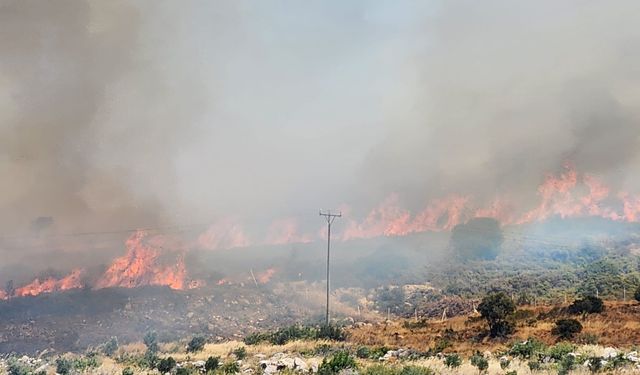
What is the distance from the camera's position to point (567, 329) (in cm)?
3603

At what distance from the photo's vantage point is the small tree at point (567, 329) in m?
35.5

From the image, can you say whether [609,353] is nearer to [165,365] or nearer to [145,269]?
[165,365]

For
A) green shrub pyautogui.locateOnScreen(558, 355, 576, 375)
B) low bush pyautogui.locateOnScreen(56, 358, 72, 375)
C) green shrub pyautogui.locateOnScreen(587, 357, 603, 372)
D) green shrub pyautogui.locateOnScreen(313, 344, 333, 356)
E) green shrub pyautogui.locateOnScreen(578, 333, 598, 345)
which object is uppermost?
green shrub pyautogui.locateOnScreen(587, 357, 603, 372)

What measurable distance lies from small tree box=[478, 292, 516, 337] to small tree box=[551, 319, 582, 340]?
13.3ft

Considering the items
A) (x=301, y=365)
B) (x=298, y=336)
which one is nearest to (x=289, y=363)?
(x=301, y=365)

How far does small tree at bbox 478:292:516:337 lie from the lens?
4022 centimetres

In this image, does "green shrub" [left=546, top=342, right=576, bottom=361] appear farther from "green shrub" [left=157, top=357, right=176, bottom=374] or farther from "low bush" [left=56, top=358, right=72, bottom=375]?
"low bush" [left=56, top=358, right=72, bottom=375]

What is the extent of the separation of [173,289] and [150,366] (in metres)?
55.4

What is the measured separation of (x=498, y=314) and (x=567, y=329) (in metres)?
6.03

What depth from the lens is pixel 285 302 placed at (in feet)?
267

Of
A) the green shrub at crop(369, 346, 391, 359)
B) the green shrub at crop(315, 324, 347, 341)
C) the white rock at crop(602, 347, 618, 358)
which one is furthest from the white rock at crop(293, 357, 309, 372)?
the green shrub at crop(315, 324, 347, 341)

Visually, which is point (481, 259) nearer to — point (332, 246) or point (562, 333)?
point (332, 246)

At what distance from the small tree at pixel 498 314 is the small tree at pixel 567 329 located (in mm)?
4063

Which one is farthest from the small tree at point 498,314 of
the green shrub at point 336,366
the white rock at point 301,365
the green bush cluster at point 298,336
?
the green shrub at point 336,366
